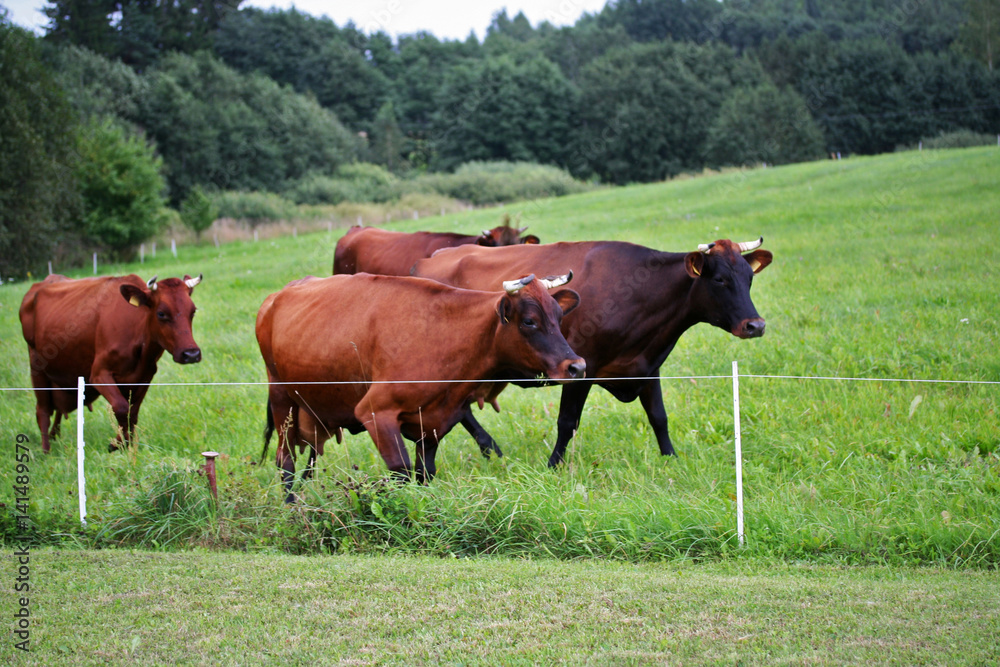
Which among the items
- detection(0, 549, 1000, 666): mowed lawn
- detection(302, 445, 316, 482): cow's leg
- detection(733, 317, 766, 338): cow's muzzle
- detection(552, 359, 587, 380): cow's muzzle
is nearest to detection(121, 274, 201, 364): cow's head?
detection(302, 445, 316, 482): cow's leg

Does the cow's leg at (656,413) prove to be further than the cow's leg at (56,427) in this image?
No

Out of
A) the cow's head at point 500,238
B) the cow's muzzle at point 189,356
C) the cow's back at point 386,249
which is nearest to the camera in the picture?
the cow's muzzle at point 189,356

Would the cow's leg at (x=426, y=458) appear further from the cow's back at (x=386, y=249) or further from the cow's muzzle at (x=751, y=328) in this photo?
the cow's back at (x=386, y=249)

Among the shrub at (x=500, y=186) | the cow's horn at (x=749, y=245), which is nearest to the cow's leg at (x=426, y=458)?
the cow's horn at (x=749, y=245)

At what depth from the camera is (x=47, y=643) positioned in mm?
4488

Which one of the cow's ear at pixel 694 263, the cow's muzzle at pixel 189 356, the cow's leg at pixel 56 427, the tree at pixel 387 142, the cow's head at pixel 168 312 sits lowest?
the cow's leg at pixel 56 427

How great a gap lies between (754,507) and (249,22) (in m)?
92.1

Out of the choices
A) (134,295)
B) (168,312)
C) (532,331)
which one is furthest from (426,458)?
(134,295)

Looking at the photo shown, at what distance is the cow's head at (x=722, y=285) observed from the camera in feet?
26.0

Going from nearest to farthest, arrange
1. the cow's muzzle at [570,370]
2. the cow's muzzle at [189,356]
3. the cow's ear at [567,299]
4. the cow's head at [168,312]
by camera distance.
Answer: the cow's muzzle at [570,370] → the cow's ear at [567,299] → the cow's muzzle at [189,356] → the cow's head at [168,312]

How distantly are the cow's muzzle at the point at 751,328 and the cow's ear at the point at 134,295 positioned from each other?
21.2 feet

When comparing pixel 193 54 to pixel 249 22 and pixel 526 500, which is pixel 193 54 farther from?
pixel 526 500

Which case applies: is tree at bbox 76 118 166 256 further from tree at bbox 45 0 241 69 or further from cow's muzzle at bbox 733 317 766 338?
cow's muzzle at bbox 733 317 766 338

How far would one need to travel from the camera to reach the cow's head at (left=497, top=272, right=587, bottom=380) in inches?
263
